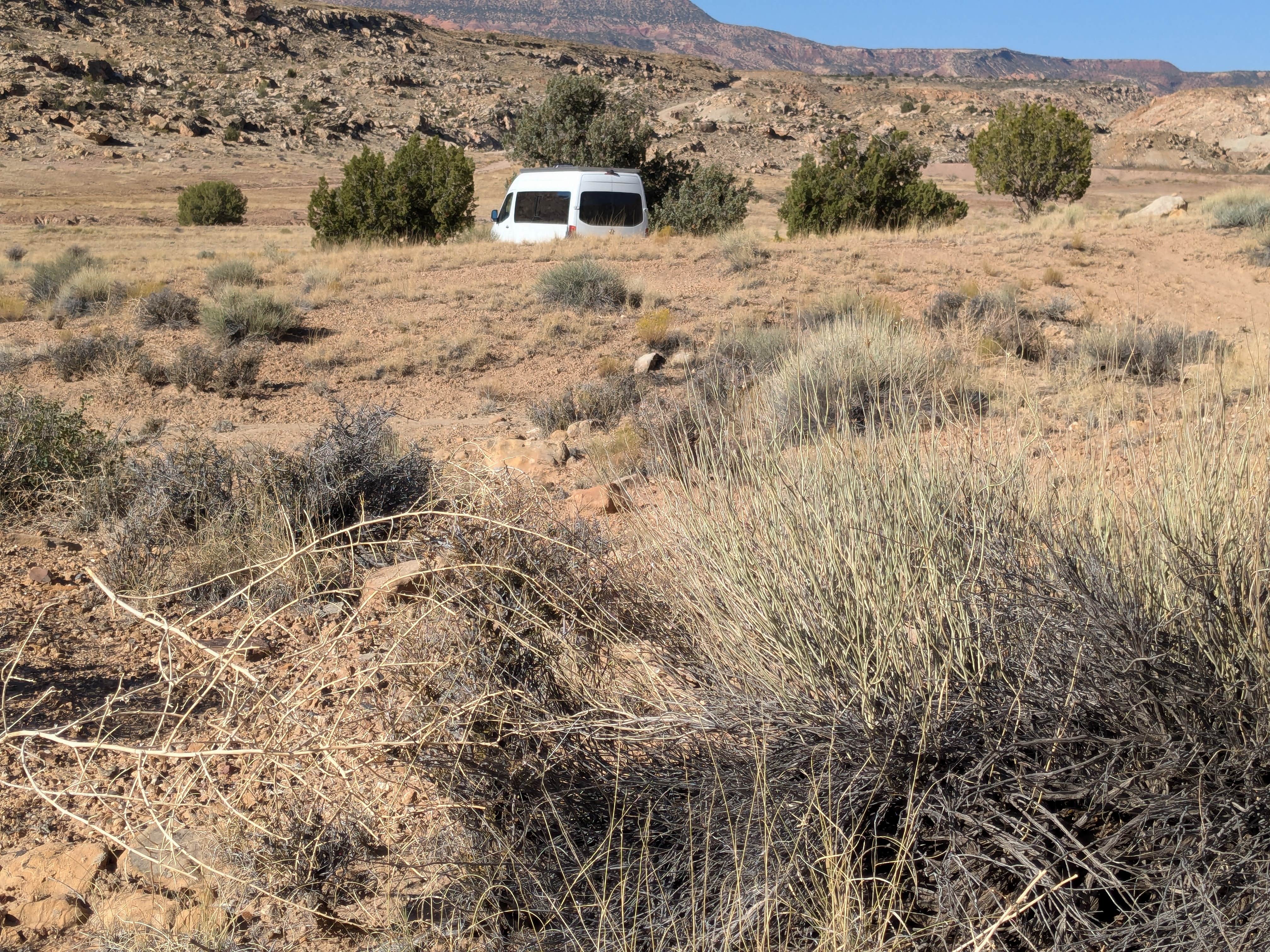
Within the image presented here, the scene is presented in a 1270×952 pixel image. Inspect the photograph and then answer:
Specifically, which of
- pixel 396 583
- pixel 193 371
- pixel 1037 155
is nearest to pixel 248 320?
pixel 193 371

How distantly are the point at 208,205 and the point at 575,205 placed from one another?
20145 mm

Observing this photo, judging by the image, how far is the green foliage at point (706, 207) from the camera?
2153 cm

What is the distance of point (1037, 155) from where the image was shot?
2544 centimetres

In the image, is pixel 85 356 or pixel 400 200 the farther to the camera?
pixel 400 200

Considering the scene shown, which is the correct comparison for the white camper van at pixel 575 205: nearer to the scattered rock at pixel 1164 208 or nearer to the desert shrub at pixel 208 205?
the scattered rock at pixel 1164 208

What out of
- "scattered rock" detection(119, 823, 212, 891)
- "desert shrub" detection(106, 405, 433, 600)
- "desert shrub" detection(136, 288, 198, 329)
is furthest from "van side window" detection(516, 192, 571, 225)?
"scattered rock" detection(119, 823, 212, 891)

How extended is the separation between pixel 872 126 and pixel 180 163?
43107 mm

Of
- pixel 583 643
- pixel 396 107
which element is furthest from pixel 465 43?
pixel 583 643

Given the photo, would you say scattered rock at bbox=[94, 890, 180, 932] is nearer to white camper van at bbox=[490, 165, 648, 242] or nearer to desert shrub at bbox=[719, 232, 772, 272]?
desert shrub at bbox=[719, 232, 772, 272]

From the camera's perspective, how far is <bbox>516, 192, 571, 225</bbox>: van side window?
16938mm

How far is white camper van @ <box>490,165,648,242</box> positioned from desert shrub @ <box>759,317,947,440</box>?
32.4 ft

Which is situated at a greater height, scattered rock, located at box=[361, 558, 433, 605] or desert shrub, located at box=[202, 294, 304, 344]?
scattered rock, located at box=[361, 558, 433, 605]

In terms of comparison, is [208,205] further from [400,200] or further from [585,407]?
[585,407]

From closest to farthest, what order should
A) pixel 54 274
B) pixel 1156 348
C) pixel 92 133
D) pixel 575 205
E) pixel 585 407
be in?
pixel 1156 348
pixel 585 407
pixel 54 274
pixel 575 205
pixel 92 133
